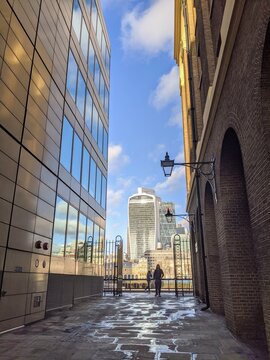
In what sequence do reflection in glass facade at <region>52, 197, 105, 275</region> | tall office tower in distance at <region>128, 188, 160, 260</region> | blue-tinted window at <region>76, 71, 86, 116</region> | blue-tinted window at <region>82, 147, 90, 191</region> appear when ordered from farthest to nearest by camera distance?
tall office tower in distance at <region>128, 188, 160, 260</region> → blue-tinted window at <region>82, 147, 90, 191</region> → blue-tinted window at <region>76, 71, 86, 116</region> → reflection in glass facade at <region>52, 197, 105, 275</region>

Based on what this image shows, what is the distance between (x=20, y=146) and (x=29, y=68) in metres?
2.79

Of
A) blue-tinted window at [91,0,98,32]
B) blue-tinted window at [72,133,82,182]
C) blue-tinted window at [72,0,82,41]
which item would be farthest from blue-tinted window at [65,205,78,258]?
blue-tinted window at [91,0,98,32]

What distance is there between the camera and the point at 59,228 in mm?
→ 12133

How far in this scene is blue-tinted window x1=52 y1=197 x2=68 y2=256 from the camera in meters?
11.7

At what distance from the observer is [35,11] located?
1056 cm

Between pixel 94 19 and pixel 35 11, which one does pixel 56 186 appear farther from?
pixel 94 19

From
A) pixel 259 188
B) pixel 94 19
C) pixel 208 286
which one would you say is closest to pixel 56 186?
pixel 208 286

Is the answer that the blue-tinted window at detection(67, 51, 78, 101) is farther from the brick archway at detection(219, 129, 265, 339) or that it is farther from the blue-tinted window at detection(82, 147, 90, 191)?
the brick archway at detection(219, 129, 265, 339)

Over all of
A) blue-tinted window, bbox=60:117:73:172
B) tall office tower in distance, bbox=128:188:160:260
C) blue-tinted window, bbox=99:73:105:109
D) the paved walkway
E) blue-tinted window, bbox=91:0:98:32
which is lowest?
the paved walkway

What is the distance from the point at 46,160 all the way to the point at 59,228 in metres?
2.91

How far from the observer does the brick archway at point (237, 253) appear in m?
6.76

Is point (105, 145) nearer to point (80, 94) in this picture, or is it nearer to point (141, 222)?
point (80, 94)

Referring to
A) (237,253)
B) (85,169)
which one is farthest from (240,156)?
(85,169)

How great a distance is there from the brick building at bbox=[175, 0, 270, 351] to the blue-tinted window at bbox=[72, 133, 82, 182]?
20.9ft
